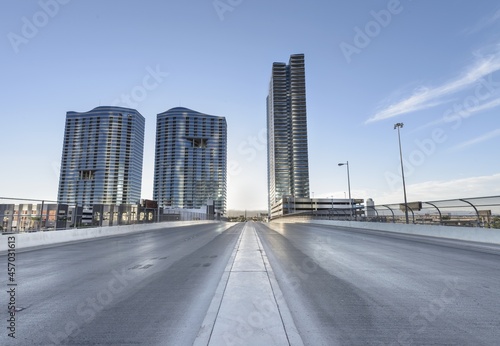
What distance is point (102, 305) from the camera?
4.59 m

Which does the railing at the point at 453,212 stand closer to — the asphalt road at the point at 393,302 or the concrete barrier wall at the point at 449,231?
the concrete barrier wall at the point at 449,231

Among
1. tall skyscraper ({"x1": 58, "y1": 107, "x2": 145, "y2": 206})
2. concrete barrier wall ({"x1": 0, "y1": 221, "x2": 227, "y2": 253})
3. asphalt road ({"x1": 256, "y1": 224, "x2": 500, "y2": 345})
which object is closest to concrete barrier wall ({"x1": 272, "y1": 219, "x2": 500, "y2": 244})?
asphalt road ({"x1": 256, "y1": 224, "x2": 500, "y2": 345})

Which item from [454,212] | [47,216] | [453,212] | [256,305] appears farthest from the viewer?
[453,212]

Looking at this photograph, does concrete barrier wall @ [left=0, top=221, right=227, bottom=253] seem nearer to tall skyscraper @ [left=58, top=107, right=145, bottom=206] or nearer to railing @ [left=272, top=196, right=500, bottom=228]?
railing @ [left=272, top=196, right=500, bottom=228]

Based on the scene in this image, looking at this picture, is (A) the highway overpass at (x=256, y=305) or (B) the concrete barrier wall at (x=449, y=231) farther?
(B) the concrete barrier wall at (x=449, y=231)

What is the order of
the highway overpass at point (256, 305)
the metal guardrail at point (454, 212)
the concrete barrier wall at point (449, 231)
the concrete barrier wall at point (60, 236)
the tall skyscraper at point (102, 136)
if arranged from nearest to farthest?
the highway overpass at point (256, 305) → the concrete barrier wall at point (60, 236) → the concrete barrier wall at point (449, 231) → the metal guardrail at point (454, 212) → the tall skyscraper at point (102, 136)

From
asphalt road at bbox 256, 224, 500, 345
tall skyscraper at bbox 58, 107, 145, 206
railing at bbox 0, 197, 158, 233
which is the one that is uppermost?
tall skyscraper at bbox 58, 107, 145, 206

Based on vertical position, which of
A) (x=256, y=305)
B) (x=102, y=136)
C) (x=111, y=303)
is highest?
(x=102, y=136)

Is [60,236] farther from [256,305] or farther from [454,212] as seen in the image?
[454,212]

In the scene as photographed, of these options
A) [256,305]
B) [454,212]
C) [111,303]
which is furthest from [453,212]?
[111,303]

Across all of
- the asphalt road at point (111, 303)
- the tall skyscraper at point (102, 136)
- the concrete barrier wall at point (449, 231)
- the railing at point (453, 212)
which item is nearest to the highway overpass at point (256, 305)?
the asphalt road at point (111, 303)

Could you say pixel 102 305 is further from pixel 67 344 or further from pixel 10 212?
pixel 10 212

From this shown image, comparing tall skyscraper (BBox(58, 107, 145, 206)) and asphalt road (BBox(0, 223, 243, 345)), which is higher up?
tall skyscraper (BBox(58, 107, 145, 206))

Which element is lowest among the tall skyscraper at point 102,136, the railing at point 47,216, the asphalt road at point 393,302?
the asphalt road at point 393,302
